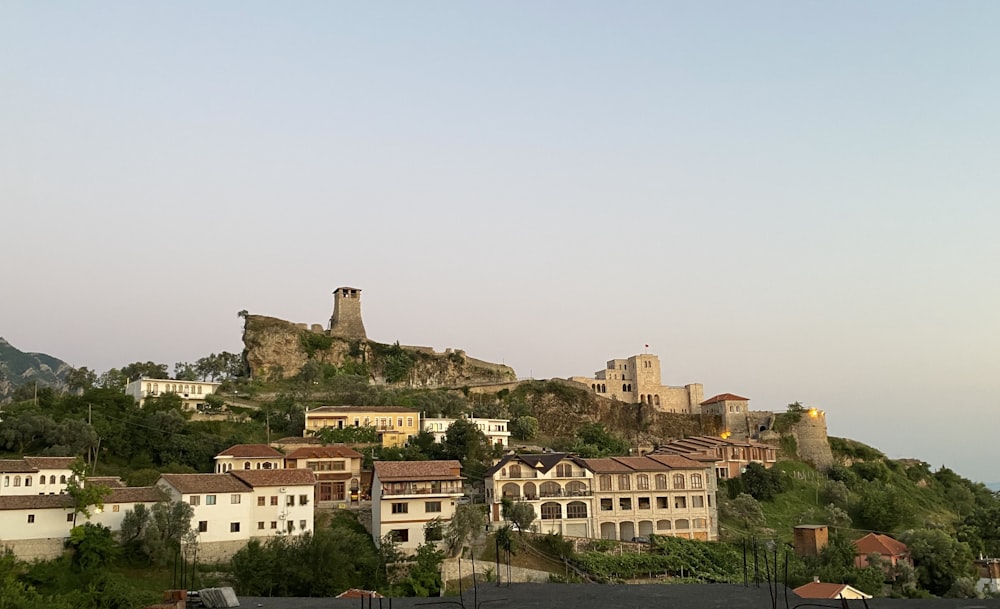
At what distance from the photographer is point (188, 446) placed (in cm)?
5594

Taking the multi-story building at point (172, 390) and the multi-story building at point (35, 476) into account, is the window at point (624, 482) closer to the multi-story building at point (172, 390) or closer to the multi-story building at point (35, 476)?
the multi-story building at point (35, 476)

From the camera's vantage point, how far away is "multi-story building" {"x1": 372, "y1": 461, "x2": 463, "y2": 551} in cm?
4459

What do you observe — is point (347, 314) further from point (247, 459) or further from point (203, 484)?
point (203, 484)

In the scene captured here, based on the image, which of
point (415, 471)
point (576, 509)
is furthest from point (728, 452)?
point (415, 471)

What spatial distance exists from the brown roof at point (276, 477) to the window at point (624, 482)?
20.4 metres

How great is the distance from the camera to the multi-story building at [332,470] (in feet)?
170

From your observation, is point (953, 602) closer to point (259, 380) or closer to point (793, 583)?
point (793, 583)

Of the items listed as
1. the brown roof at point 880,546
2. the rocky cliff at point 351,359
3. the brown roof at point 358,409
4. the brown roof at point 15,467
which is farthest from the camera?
the rocky cliff at point 351,359

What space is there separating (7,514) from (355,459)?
21.8 m

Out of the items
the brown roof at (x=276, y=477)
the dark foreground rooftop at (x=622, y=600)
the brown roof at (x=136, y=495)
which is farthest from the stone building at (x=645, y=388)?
the dark foreground rooftop at (x=622, y=600)

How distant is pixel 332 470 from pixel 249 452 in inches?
224

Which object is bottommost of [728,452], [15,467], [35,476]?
[35,476]

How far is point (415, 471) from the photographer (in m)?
46.5

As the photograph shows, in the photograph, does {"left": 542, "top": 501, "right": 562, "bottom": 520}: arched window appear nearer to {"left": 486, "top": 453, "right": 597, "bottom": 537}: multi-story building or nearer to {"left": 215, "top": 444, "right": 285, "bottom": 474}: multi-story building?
{"left": 486, "top": 453, "right": 597, "bottom": 537}: multi-story building
